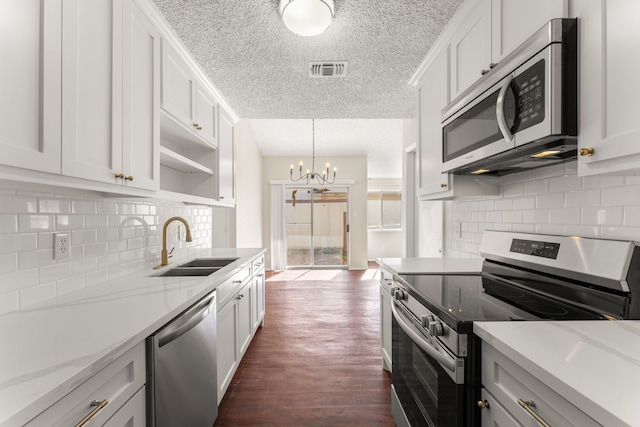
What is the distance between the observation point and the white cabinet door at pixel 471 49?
1407mm

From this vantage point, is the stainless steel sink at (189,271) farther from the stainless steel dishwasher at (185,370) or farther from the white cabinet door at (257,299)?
the white cabinet door at (257,299)

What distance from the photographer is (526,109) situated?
1081 millimetres

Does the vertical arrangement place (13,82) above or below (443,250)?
above

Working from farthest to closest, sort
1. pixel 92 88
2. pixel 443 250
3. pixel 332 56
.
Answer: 1. pixel 443 250
2. pixel 332 56
3. pixel 92 88

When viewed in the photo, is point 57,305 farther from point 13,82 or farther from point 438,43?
point 438,43

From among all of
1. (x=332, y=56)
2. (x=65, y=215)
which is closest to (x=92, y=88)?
(x=65, y=215)

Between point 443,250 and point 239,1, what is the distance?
232 cm

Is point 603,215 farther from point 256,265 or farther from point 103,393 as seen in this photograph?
point 256,265

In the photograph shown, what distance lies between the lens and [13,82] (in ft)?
2.77

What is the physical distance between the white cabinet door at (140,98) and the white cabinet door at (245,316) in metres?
1.08

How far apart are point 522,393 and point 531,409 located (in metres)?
0.05

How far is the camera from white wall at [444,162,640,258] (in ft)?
3.56

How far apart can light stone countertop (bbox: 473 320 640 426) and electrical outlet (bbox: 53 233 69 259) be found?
5.42 feet

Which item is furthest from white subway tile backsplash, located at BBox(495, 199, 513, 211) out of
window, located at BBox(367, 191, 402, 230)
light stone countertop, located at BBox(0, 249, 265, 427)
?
window, located at BBox(367, 191, 402, 230)
